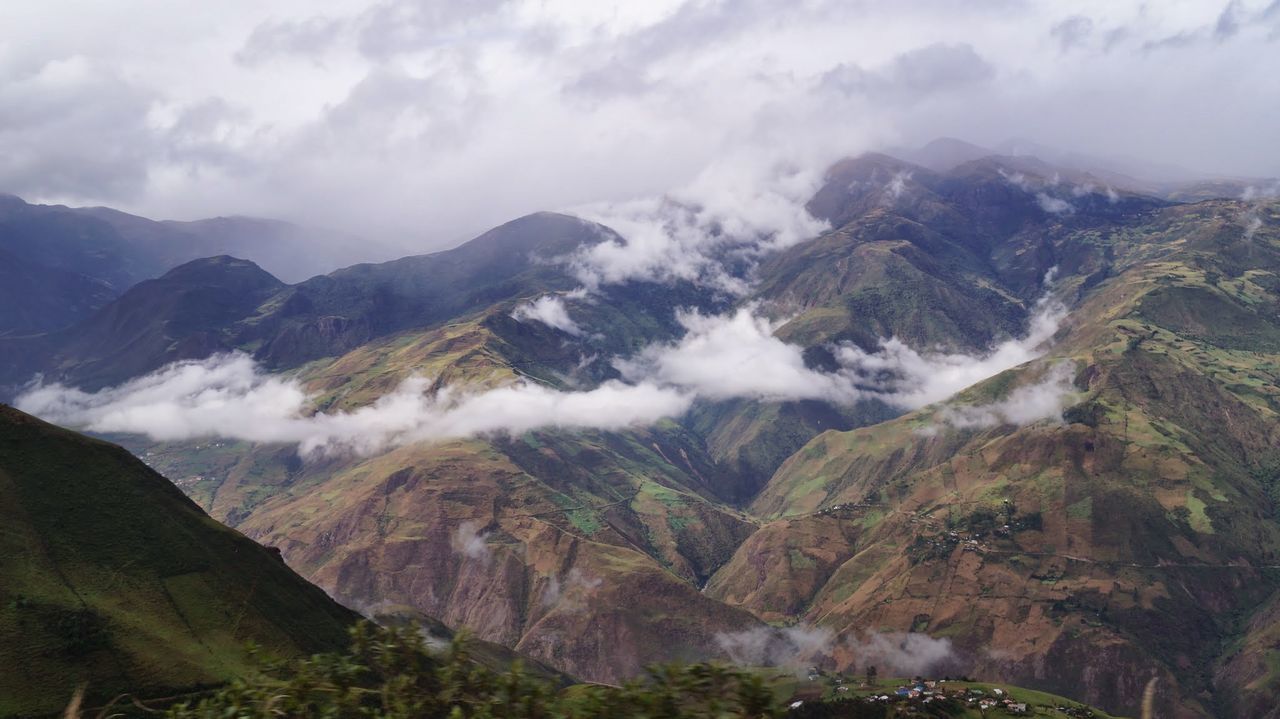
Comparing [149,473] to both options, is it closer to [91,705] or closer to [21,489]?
[21,489]

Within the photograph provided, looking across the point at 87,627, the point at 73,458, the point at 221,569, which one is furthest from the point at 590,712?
the point at 73,458

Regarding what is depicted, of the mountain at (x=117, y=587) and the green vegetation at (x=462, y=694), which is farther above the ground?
the green vegetation at (x=462, y=694)

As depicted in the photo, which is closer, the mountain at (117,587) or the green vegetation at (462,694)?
the green vegetation at (462,694)

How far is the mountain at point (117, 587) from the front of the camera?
356ft

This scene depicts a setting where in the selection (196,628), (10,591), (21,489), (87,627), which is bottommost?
(196,628)

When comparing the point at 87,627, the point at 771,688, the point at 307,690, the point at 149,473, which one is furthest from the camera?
the point at 149,473

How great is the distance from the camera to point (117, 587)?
128m

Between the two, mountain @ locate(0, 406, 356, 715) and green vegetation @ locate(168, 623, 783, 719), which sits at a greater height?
green vegetation @ locate(168, 623, 783, 719)

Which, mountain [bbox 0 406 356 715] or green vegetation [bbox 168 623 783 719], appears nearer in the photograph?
green vegetation [bbox 168 623 783 719]

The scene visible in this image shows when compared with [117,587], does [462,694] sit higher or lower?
higher

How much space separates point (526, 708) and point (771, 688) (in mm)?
5577

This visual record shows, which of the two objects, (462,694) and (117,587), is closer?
(462,694)

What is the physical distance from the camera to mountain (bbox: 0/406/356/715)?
108 meters

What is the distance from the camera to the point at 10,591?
114125 mm
